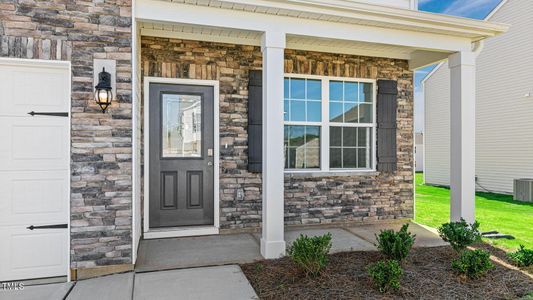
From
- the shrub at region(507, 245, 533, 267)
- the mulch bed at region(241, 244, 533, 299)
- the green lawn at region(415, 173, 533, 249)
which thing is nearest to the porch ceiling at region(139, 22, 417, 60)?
the mulch bed at region(241, 244, 533, 299)

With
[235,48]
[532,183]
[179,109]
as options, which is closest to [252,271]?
[179,109]

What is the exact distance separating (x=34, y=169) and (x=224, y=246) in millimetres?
2268

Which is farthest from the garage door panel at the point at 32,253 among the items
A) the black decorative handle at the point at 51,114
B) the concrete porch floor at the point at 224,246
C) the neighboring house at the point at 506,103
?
the neighboring house at the point at 506,103

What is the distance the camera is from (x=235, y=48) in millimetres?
5008

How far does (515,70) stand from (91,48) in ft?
36.6

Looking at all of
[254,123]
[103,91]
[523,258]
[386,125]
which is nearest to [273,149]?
[254,123]

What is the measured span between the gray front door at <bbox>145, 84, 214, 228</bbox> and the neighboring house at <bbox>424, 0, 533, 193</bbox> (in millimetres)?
9261

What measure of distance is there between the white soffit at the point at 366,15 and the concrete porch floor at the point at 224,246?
2828mm

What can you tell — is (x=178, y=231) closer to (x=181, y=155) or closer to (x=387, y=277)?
A: (x=181, y=155)

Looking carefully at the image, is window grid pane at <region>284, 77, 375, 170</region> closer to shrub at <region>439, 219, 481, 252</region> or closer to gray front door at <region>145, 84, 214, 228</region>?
gray front door at <region>145, 84, 214, 228</region>

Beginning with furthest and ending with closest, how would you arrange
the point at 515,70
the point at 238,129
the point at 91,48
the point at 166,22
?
the point at 515,70
the point at 238,129
the point at 166,22
the point at 91,48

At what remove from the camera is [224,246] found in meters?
4.30

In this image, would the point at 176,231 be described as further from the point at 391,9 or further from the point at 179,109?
the point at 391,9

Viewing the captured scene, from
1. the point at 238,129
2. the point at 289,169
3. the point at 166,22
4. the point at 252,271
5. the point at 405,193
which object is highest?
the point at 166,22
